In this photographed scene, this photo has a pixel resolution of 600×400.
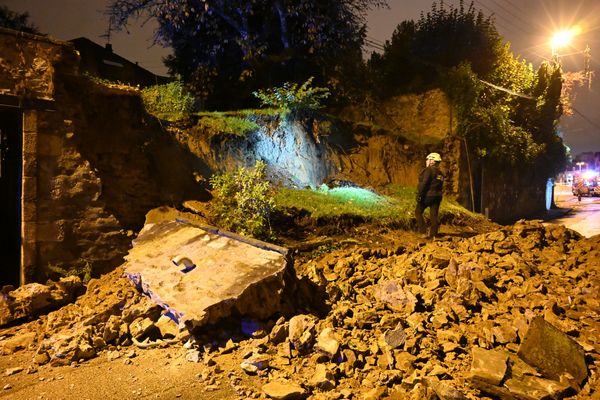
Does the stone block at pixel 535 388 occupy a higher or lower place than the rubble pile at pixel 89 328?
higher

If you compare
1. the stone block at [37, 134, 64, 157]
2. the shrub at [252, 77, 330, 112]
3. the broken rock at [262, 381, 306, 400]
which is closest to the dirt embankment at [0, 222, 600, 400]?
the broken rock at [262, 381, 306, 400]

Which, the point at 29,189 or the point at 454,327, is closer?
the point at 454,327

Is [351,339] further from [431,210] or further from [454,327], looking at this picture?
[431,210]

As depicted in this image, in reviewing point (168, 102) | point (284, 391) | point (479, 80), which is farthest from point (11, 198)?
point (479, 80)

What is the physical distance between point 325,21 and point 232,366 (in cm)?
1025

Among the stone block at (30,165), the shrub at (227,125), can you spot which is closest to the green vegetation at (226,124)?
the shrub at (227,125)

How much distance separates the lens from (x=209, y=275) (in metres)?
4.25

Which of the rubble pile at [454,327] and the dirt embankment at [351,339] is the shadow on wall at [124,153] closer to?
the dirt embankment at [351,339]

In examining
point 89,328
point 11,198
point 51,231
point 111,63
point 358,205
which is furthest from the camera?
point 111,63

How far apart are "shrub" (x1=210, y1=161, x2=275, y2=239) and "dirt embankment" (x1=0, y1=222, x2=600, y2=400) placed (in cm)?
155

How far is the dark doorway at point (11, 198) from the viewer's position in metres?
5.68

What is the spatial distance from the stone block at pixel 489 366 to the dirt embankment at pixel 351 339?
0.06 feet

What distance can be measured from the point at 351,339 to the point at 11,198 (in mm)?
5881

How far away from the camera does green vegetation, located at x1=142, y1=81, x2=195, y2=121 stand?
8.81m
